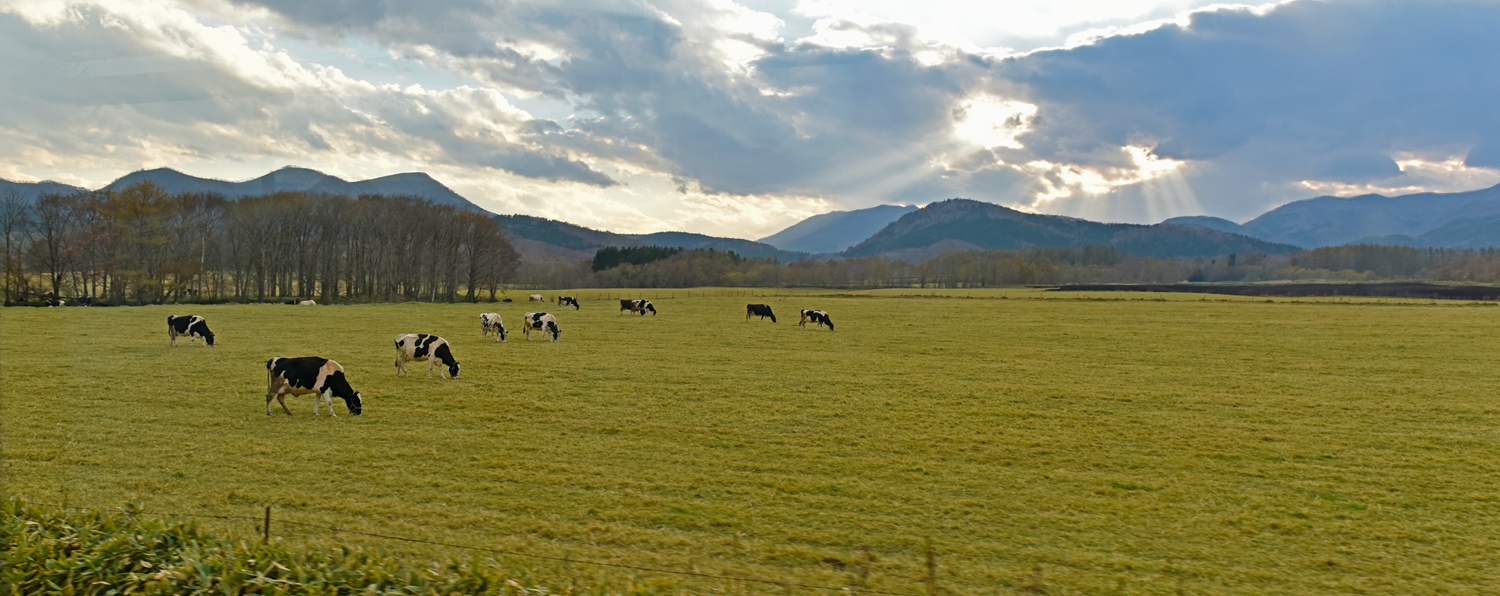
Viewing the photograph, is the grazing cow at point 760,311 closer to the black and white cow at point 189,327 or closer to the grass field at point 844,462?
the grass field at point 844,462

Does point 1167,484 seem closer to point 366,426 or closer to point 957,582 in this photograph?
point 957,582

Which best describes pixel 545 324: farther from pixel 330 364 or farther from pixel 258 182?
pixel 258 182

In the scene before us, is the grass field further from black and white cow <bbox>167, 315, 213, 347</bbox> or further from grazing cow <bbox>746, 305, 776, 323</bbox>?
grazing cow <bbox>746, 305, 776, 323</bbox>

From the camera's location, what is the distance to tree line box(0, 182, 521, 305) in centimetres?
5000

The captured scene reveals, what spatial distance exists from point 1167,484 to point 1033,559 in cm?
399

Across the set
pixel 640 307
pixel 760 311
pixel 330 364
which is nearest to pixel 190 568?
pixel 330 364

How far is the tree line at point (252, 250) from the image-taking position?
164 feet

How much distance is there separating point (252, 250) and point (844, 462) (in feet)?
263

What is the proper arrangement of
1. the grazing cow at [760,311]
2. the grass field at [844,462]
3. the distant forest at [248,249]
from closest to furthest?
the grass field at [844,462], the grazing cow at [760,311], the distant forest at [248,249]

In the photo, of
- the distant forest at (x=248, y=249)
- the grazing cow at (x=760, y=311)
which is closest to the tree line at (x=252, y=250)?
the distant forest at (x=248, y=249)

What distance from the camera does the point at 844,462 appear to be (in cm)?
1094

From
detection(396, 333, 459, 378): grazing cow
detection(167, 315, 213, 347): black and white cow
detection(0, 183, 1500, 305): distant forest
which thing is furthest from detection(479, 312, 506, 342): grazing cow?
detection(0, 183, 1500, 305): distant forest

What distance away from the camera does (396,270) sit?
268 feet

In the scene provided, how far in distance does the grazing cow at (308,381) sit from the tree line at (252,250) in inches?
1457
